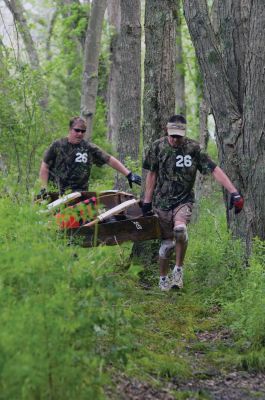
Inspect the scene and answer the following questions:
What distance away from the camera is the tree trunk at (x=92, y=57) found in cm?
1823

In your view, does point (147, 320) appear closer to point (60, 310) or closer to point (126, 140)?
point (60, 310)

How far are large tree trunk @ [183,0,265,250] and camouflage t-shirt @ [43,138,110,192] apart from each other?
5.79 ft

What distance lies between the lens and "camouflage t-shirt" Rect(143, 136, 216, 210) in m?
9.54

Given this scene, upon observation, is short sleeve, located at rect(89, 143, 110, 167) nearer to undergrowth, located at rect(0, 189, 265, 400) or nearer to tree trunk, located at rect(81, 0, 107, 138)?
undergrowth, located at rect(0, 189, 265, 400)

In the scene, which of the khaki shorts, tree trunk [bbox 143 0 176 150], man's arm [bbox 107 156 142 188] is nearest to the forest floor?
the khaki shorts

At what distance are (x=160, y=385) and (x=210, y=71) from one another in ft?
15.9

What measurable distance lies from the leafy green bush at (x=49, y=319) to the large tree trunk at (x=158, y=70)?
502 centimetres

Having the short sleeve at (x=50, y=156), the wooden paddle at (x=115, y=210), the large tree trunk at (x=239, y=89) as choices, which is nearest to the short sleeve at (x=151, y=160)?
the wooden paddle at (x=115, y=210)

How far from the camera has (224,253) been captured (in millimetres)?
9422

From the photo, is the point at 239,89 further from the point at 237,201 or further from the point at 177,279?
the point at 177,279

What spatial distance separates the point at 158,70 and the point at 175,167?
167cm

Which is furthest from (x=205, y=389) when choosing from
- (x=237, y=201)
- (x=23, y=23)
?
(x=23, y=23)

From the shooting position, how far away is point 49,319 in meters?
4.80

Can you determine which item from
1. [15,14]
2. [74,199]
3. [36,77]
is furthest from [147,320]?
[15,14]
